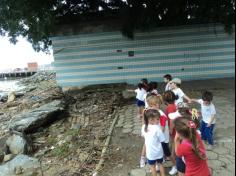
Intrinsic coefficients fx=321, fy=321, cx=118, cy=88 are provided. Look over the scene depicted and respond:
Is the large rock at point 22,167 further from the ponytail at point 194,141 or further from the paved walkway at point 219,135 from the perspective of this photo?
the ponytail at point 194,141

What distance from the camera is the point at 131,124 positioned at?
26.0 ft

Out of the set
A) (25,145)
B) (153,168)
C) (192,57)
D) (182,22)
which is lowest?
(25,145)

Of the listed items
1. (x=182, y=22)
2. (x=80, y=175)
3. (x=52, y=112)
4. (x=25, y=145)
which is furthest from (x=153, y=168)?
(x=182, y=22)

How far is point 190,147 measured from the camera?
3.14 meters

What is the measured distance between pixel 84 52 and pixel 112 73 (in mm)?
1567

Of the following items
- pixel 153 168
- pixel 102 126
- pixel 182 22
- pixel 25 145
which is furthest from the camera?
pixel 182 22

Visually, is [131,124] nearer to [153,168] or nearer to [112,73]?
[153,168]

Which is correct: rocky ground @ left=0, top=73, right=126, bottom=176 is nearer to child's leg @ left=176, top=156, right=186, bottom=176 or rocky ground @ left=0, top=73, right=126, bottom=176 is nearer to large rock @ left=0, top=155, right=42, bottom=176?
large rock @ left=0, top=155, right=42, bottom=176

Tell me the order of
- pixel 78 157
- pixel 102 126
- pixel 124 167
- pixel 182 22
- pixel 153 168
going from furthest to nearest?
pixel 182 22
pixel 102 126
pixel 78 157
pixel 124 167
pixel 153 168

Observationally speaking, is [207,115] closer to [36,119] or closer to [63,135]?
[63,135]

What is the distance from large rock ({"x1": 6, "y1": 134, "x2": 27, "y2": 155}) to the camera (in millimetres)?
7458

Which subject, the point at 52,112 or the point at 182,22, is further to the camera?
the point at 182,22

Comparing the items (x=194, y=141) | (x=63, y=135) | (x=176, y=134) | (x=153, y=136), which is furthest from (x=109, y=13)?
(x=194, y=141)

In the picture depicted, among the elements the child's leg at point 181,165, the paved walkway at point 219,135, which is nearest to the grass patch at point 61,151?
the paved walkway at point 219,135
